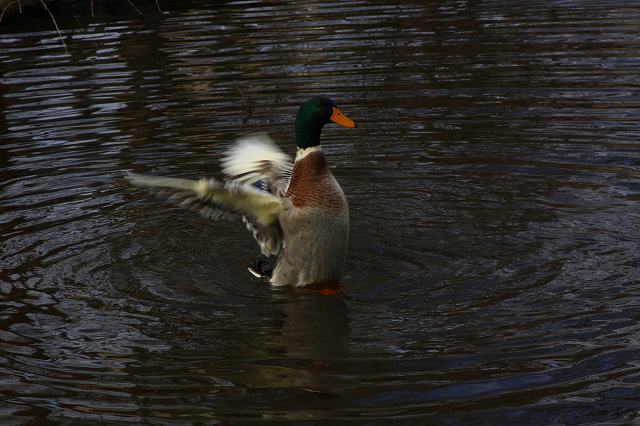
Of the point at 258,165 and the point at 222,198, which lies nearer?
the point at 222,198

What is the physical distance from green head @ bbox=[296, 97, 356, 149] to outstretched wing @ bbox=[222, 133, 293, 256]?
1.36 feet

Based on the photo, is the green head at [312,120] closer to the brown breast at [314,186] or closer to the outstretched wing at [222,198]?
the brown breast at [314,186]

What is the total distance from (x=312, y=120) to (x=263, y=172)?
896mm

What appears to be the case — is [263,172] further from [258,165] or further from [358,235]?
[358,235]

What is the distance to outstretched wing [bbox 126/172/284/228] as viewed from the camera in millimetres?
6852

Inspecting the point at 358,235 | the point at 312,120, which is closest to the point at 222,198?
the point at 312,120

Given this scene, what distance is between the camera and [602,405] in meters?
5.28

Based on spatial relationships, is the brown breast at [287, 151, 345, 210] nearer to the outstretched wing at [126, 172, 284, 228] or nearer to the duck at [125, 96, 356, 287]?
the duck at [125, 96, 356, 287]

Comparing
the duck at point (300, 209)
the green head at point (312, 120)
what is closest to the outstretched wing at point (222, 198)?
the duck at point (300, 209)

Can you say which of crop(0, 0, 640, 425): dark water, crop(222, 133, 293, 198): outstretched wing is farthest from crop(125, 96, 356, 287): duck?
crop(222, 133, 293, 198): outstretched wing

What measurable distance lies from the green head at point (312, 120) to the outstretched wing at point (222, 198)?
1.51 feet

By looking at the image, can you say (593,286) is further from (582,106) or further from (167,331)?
A: (582,106)

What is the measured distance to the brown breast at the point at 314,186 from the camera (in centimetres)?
715

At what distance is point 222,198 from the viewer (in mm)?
7086
